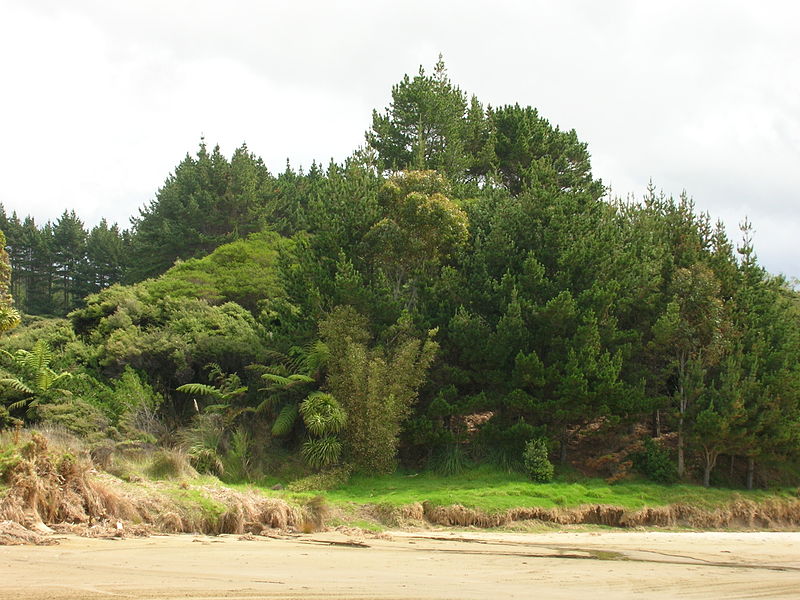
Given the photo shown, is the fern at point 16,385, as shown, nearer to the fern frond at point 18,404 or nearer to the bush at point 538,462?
the fern frond at point 18,404

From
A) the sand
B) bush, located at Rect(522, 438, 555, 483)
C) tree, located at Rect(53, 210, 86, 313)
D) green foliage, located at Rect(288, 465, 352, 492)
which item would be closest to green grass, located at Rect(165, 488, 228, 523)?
the sand

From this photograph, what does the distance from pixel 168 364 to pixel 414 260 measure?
10.4m

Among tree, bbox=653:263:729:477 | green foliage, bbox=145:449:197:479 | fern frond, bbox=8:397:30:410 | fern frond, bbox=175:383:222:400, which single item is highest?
tree, bbox=653:263:729:477

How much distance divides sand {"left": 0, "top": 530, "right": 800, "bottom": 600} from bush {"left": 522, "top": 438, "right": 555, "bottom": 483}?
18.5 ft

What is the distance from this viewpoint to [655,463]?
79.8 feet

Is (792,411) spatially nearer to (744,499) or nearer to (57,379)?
(744,499)

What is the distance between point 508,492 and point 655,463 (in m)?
6.09

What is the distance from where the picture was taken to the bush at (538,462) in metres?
23.0

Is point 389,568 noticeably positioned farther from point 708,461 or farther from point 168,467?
point 708,461

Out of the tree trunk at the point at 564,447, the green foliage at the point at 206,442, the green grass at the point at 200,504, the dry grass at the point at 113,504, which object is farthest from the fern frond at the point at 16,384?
the tree trunk at the point at 564,447

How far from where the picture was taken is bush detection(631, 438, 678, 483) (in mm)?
24250

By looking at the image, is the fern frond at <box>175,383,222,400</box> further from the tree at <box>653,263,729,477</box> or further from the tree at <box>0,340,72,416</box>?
the tree at <box>653,263,729,477</box>

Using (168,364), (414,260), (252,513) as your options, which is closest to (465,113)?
(414,260)

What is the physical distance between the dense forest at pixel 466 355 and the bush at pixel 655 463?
72 millimetres
